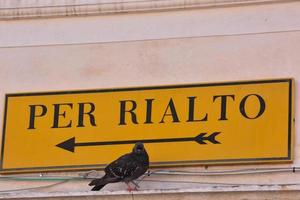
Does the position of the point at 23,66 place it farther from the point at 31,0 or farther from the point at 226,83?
the point at 226,83

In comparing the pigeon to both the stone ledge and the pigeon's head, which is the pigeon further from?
the stone ledge

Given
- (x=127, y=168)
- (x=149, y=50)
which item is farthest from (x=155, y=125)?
(x=149, y=50)

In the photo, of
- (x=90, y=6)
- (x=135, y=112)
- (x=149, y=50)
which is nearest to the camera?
(x=135, y=112)

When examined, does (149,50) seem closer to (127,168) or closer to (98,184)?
(127,168)

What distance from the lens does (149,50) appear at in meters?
24.2

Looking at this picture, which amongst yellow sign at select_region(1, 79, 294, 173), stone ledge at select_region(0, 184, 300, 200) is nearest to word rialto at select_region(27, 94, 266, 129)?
yellow sign at select_region(1, 79, 294, 173)

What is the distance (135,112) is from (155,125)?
0.28 m

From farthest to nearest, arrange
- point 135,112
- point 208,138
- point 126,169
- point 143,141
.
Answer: point 135,112, point 143,141, point 208,138, point 126,169

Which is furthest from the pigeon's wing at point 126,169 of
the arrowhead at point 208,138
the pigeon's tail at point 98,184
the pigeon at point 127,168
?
the arrowhead at point 208,138

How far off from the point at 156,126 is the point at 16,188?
1651 mm

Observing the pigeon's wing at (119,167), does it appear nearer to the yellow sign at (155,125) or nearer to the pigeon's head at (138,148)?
the pigeon's head at (138,148)

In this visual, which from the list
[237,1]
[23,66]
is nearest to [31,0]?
[23,66]

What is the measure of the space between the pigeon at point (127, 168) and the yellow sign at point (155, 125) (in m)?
0.45

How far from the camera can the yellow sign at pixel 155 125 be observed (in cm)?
2342
